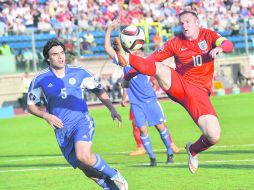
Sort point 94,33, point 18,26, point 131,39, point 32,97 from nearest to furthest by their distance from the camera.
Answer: point 32,97
point 131,39
point 18,26
point 94,33

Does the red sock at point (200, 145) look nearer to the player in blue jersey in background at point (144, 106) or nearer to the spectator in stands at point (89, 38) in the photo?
the player in blue jersey in background at point (144, 106)

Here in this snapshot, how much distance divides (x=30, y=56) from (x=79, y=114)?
27.2m

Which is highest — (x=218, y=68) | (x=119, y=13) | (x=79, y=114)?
(x=79, y=114)

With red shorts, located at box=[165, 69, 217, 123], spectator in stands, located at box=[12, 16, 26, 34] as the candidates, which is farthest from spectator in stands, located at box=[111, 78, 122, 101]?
red shorts, located at box=[165, 69, 217, 123]

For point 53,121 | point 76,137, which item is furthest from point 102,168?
point 53,121

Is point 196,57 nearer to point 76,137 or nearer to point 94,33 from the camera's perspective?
point 76,137

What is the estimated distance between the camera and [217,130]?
12.2m

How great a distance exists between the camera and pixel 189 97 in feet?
40.8

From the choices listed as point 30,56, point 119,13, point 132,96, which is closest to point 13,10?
point 30,56

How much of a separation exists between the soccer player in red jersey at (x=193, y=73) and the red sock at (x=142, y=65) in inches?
1.7

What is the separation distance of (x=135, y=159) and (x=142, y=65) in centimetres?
599

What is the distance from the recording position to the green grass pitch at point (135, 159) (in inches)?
519

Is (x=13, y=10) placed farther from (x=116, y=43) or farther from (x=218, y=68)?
(x=116, y=43)

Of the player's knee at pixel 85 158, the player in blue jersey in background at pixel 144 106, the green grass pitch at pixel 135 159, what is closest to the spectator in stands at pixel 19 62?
the green grass pitch at pixel 135 159
